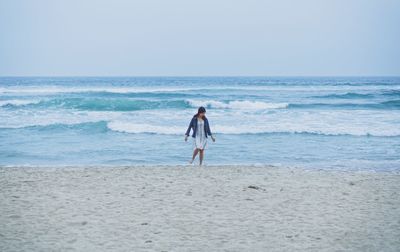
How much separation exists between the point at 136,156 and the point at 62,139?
13.9ft

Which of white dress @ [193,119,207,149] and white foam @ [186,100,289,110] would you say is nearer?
white dress @ [193,119,207,149]

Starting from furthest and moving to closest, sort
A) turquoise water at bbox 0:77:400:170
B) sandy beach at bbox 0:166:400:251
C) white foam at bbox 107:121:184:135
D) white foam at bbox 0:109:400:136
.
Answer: white foam at bbox 0:109:400:136 < white foam at bbox 107:121:184:135 < turquoise water at bbox 0:77:400:170 < sandy beach at bbox 0:166:400:251

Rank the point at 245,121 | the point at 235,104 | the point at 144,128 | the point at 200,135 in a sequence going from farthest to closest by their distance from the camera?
the point at 235,104
the point at 245,121
the point at 144,128
the point at 200,135

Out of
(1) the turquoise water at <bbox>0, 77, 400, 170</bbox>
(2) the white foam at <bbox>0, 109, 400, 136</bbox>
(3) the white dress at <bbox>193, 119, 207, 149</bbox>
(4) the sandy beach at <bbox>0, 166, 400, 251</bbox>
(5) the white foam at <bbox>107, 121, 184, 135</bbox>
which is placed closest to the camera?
(4) the sandy beach at <bbox>0, 166, 400, 251</bbox>

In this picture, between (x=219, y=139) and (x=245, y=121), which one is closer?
(x=219, y=139)

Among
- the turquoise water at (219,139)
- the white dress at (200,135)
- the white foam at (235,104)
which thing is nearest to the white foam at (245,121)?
the turquoise water at (219,139)

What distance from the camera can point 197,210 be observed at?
596cm

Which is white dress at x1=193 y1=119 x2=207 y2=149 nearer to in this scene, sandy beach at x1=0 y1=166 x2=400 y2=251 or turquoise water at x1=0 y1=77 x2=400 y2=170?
sandy beach at x1=0 y1=166 x2=400 y2=251

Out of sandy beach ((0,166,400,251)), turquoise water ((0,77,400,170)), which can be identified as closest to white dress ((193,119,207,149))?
sandy beach ((0,166,400,251))

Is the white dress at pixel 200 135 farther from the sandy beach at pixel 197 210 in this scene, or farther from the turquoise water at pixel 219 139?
the turquoise water at pixel 219 139

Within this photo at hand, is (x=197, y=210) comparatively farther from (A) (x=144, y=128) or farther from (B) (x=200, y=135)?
(A) (x=144, y=128)

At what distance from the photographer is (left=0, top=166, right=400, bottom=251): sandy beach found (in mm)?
4691

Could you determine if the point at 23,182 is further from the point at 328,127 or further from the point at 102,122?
the point at 328,127

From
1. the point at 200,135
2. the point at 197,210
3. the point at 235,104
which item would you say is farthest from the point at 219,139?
the point at 235,104
